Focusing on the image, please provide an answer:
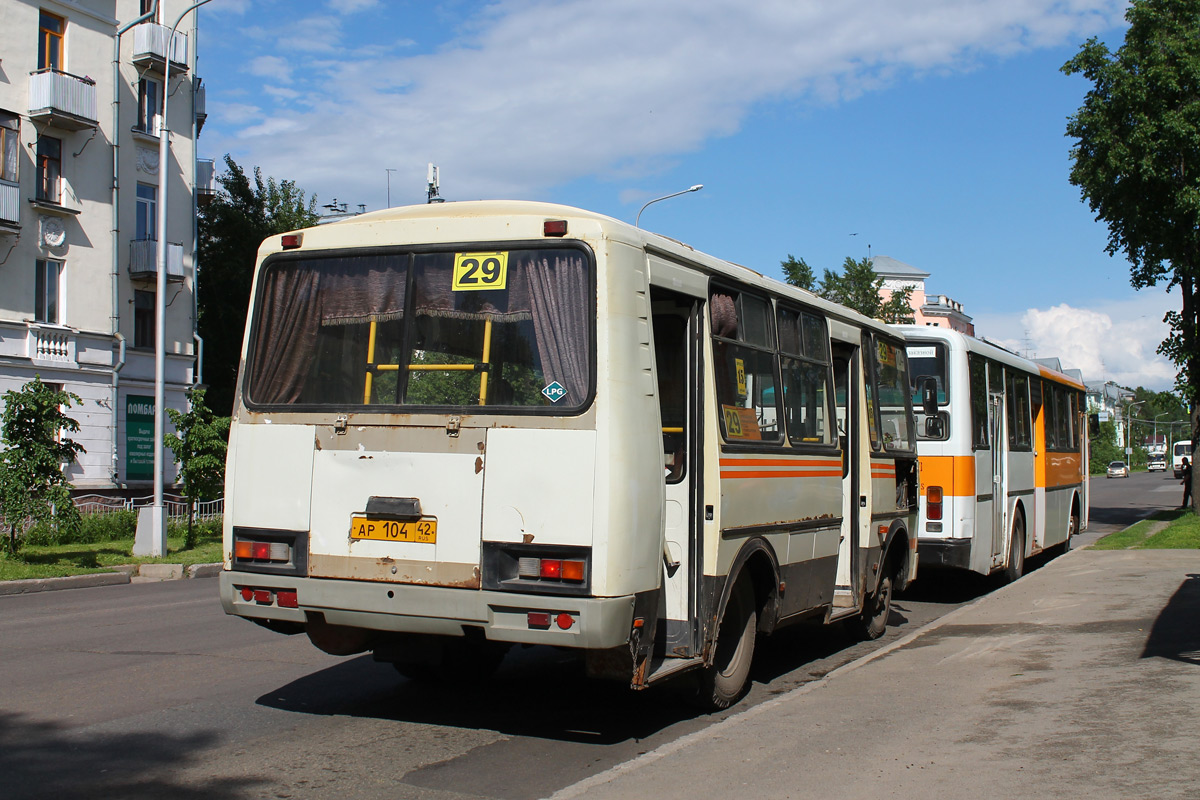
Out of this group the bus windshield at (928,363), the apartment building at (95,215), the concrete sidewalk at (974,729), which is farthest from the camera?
the apartment building at (95,215)

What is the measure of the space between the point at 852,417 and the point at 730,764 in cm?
526

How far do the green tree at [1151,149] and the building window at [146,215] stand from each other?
2621cm

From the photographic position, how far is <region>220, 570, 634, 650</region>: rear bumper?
5.73m

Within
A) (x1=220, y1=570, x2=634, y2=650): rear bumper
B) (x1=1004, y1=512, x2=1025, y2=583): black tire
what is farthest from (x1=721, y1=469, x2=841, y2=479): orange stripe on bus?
(x1=1004, y1=512, x2=1025, y2=583): black tire

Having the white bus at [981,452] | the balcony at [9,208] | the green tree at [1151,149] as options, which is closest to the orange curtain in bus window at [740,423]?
the white bus at [981,452]

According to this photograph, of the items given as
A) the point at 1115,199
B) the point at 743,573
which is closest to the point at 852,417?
the point at 743,573

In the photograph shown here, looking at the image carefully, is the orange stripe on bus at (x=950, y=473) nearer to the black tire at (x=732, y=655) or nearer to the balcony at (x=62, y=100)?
the black tire at (x=732, y=655)

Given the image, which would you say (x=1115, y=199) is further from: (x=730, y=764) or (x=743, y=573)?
(x=730, y=764)

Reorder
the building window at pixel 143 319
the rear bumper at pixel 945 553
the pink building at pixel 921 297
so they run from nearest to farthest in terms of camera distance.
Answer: the rear bumper at pixel 945 553 → the building window at pixel 143 319 → the pink building at pixel 921 297

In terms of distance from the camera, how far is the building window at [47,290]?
3000cm

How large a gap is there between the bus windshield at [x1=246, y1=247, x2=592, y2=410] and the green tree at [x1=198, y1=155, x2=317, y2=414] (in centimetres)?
3951

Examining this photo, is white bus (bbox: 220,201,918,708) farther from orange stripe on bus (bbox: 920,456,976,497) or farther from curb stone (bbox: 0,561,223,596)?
curb stone (bbox: 0,561,223,596)

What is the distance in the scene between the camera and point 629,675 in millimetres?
6055

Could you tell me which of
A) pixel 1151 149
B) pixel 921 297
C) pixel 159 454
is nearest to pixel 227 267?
pixel 159 454
